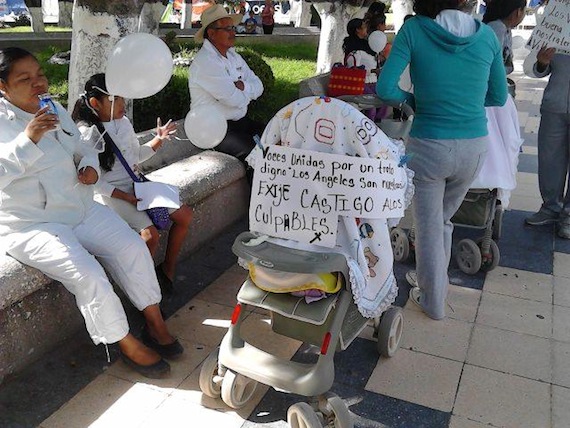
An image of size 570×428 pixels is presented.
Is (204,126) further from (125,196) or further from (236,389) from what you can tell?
(236,389)

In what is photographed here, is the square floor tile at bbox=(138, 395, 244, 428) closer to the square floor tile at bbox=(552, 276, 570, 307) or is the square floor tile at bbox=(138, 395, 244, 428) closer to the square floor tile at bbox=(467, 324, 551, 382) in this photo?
the square floor tile at bbox=(467, 324, 551, 382)

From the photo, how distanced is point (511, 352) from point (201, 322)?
1.76 meters

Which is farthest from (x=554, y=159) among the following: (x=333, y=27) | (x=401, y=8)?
(x=401, y=8)

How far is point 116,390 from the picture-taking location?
2.95m

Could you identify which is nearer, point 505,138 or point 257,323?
point 257,323

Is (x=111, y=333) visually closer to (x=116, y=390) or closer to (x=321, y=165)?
(x=116, y=390)

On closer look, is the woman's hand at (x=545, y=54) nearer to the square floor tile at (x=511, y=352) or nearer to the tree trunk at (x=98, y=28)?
the square floor tile at (x=511, y=352)

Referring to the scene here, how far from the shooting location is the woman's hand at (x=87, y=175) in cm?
298

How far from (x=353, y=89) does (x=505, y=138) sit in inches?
97.2

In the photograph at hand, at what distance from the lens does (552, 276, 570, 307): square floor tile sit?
390 cm

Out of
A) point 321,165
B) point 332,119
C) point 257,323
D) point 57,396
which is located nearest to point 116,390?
point 57,396

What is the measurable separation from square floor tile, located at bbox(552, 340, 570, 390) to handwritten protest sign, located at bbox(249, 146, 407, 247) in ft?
4.16

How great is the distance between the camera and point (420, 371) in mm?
3145

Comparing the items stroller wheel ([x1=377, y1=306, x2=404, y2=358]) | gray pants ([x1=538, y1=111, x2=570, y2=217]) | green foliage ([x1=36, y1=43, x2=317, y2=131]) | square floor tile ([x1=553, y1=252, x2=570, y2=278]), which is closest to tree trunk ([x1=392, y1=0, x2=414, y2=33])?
green foliage ([x1=36, y1=43, x2=317, y2=131])
